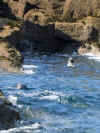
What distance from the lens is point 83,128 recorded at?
17156 mm

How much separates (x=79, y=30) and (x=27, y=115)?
49.0m

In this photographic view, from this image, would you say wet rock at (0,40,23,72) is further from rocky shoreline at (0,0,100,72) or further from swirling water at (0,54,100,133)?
rocky shoreline at (0,0,100,72)

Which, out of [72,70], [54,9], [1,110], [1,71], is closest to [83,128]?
[1,110]

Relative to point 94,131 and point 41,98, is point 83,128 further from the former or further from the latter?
point 41,98

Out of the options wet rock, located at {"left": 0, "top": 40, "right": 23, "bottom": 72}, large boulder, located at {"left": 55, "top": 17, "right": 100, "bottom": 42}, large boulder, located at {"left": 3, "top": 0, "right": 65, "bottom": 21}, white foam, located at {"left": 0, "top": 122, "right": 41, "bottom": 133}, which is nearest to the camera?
white foam, located at {"left": 0, "top": 122, "right": 41, "bottom": 133}

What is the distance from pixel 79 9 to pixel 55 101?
5243cm

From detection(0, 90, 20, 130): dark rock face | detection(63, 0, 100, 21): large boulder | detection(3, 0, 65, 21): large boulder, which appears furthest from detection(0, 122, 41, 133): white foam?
detection(63, 0, 100, 21): large boulder

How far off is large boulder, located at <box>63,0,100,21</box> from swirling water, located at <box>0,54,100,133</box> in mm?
37790

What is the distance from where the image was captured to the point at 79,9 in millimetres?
72625

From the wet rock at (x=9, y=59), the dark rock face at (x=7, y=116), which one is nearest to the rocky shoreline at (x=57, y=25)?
the wet rock at (x=9, y=59)

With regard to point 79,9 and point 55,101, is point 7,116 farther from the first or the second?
point 79,9

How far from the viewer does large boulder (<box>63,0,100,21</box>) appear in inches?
2847

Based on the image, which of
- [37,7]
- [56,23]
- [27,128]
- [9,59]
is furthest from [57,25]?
[27,128]

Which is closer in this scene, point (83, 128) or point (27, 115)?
point (83, 128)
